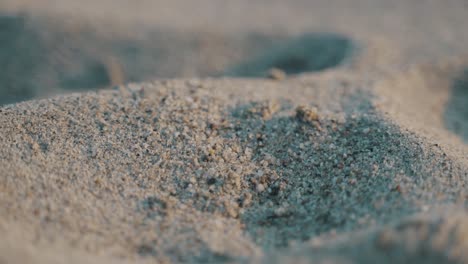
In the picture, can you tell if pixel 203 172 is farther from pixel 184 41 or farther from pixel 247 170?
pixel 184 41

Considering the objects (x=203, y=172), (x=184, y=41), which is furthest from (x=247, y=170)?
(x=184, y=41)

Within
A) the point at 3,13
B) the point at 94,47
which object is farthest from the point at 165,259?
the point at 3,13

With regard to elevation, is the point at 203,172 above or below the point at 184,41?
below

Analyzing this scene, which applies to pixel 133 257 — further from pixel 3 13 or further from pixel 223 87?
pixel 3 13

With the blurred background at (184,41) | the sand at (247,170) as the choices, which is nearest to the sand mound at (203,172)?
the sand at (247,170)

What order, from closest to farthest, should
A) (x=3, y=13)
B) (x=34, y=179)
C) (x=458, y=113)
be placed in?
1. (x=34, y=179)
2. (x=458, y=113)
3. (x=3, y=13)

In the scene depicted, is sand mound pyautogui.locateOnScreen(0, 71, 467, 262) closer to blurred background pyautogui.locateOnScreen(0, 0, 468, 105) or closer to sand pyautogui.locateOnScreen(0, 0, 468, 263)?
sand pyautogui.locateOnScreen(0, 0, 468, 263)
